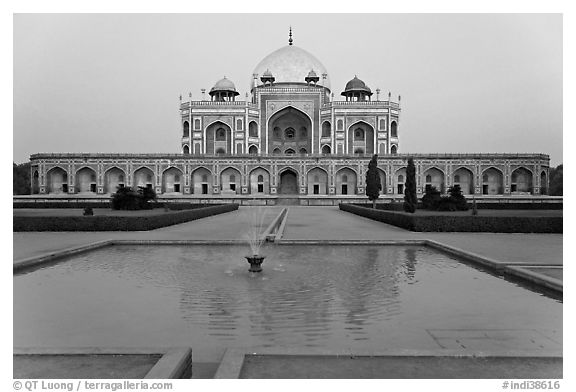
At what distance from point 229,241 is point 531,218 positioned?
7449 mm

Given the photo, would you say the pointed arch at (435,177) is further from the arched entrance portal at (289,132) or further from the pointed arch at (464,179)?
the arched entrance portal at (289,132)

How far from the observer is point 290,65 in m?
38.7

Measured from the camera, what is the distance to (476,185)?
105 feet

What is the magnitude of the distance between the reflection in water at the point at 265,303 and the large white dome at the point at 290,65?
3334 centimetres

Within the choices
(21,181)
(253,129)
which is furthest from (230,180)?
(21,181)

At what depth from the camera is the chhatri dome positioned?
126 ft

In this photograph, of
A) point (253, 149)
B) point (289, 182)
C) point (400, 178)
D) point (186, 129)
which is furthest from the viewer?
point (253, 149)

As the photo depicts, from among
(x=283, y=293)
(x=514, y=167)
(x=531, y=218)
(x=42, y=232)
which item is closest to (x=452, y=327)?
(x=283, y=293)

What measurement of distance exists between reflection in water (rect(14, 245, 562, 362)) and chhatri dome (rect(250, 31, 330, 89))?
109 ft

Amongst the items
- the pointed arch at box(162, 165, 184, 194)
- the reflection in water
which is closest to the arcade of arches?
the pointed arch at box(162, 165, 184, 194)

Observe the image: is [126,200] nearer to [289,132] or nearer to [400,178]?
[400,178]

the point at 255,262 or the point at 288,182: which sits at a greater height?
the point at 288,182

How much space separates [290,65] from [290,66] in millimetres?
120

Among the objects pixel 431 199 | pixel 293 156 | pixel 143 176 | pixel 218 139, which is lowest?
pixel 431 199
